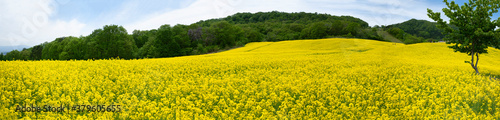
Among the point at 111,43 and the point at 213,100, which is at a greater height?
the point at 111,43

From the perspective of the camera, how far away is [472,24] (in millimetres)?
17391

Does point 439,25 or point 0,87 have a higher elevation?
point 439,25

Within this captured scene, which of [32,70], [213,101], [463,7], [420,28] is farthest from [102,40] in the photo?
[420,28]

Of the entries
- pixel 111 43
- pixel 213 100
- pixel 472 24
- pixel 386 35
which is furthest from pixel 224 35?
pixel 213 100

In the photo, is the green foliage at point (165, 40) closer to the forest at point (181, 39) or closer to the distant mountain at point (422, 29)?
the forest at point (181, 39)

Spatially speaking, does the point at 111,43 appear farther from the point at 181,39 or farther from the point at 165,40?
the point at 181,39

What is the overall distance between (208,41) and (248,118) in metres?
67.5

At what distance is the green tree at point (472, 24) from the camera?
1688 centimetres

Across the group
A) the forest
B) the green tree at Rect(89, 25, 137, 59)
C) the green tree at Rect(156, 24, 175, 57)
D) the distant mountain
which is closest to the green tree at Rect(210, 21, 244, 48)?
the forest

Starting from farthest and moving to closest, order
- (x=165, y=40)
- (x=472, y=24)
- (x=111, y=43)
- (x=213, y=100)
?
(x=165, y=40) → (x=111, y=43) → (x=472, y=24) → (x=213, y=100)

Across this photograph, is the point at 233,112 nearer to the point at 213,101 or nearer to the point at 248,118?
the point at 248,118

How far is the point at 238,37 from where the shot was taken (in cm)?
8194

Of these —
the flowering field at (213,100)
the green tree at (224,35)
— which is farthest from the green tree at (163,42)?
the flowering field at (213,100)

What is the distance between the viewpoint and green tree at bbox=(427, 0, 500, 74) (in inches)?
664
